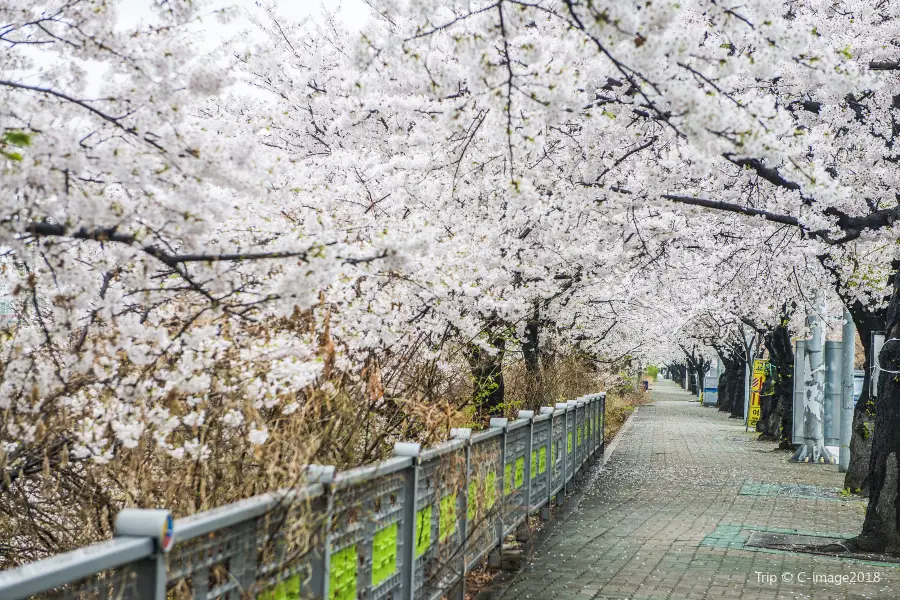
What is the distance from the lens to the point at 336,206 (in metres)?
9.41

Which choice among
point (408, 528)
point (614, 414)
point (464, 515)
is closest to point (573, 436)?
point (464, 515)

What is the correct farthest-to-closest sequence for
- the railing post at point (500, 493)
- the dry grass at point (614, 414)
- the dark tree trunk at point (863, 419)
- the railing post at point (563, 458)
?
the dry grass at point (614, 414), the dark tree trunk at point (863, 419), the railing post at point (563, 458), the railing post at point (500, 493)

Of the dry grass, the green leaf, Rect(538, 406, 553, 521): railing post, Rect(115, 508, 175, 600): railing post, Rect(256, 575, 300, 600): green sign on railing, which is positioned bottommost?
the dry grass

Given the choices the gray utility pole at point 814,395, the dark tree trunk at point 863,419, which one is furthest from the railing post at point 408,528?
the gray utility pole at point 814,395

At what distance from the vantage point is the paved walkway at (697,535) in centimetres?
786

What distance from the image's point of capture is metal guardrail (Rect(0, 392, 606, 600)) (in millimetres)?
2553

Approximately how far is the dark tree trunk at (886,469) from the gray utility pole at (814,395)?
1132 centimetres

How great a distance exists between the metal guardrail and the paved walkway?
921mm

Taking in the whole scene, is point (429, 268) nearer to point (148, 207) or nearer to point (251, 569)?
point (148, 207)

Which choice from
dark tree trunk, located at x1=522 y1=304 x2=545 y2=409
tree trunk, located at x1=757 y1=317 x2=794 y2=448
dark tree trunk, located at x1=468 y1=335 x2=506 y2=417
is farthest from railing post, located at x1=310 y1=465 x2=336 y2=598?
tree trunk, located at x1=757 y1=317 x2=794 y2=448

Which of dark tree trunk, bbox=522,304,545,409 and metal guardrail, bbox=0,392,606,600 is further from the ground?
dark tree trunk, bbox=522,304,545,409

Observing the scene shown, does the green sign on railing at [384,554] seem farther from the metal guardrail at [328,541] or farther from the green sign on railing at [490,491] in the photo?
the green sign on railing at [490,491]

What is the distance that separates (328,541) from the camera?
12.9ft

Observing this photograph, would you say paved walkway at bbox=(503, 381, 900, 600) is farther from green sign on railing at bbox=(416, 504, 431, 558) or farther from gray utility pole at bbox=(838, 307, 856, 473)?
green sign on railing at bbox=(416, 504, 431, 558)
